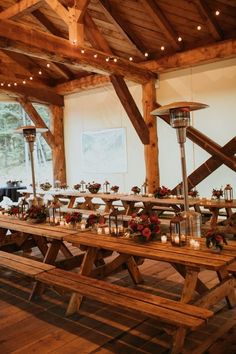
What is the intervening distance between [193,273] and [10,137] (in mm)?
7987

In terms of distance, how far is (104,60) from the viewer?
6.02 metres

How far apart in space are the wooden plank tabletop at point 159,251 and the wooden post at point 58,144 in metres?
6.08

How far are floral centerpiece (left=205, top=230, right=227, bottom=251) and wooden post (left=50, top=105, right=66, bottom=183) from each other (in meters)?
6.88

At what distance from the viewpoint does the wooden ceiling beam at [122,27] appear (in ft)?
19.2

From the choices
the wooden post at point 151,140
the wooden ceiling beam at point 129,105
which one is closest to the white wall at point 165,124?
the wooden post at point 151,140

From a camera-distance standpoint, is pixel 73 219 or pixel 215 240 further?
pixel 73 219

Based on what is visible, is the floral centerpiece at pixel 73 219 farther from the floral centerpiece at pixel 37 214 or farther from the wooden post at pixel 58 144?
the wooden post at pixel 58 144

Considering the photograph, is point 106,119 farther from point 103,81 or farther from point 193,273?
point 193,273

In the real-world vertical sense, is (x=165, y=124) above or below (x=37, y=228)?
Answer: above

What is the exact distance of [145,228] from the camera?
261 centimetres

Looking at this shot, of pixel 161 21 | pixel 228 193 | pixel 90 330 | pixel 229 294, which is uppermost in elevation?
pixel 161 21

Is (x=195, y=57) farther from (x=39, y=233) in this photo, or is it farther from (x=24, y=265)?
(x=24, y=265)

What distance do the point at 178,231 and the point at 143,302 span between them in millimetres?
706

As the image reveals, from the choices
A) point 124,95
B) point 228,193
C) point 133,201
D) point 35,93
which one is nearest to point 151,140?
point 124,95
